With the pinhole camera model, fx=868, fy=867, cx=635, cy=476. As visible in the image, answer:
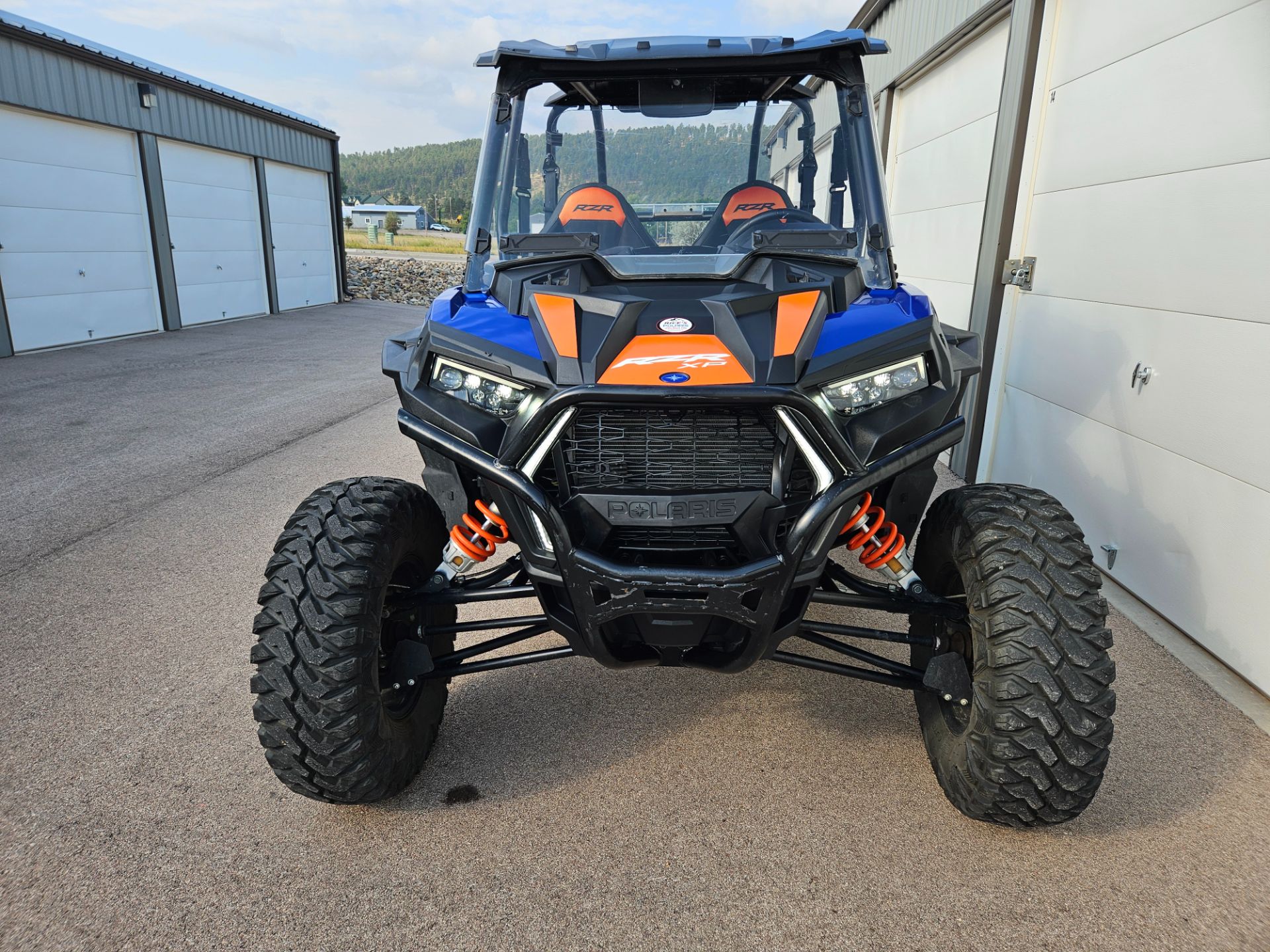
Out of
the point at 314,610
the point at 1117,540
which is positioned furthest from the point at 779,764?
the point at 1117,540

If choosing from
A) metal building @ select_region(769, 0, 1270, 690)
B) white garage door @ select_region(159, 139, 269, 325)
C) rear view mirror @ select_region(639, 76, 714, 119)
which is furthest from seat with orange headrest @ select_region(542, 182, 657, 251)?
white garage door @ select_region(159, 139, 269, 325)

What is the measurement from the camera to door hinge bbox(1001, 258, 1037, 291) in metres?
5.26

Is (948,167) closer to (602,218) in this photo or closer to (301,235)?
(602,218)

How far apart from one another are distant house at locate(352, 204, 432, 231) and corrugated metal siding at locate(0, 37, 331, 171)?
73381 millimetres

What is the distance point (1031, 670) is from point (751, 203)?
189cm

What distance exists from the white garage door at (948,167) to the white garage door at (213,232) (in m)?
12.2

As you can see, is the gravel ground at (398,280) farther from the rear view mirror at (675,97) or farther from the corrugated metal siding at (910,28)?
the rear view mirror at (675,97)

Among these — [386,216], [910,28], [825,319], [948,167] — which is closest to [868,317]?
[825,319]

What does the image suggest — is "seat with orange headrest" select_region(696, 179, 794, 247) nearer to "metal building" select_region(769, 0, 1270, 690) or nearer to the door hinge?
"metal building" select_region(769, 0, 1270, 690)

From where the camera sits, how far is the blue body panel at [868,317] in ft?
7.42

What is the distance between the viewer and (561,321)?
224 cm

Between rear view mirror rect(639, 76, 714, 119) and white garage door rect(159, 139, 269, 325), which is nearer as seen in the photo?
rear view mirror rect(639, 76, 714, 119)

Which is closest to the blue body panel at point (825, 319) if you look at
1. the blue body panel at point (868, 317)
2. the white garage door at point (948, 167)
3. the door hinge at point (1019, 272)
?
the blue body panel at point (868, 317)

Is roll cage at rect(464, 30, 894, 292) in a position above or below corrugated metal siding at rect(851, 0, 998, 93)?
below
